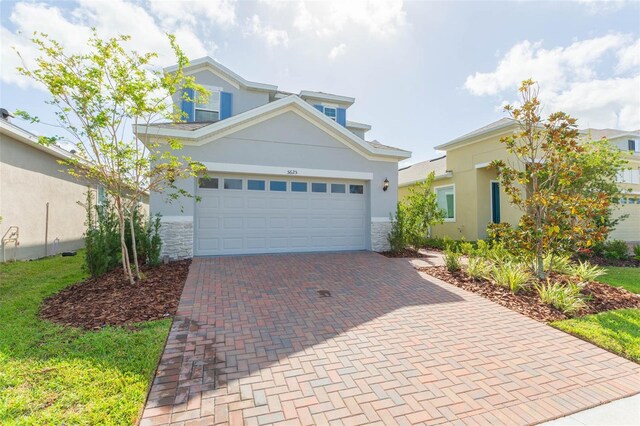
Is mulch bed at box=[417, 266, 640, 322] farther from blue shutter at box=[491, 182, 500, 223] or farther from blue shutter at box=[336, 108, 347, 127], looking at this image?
blue shutter at box=[336, 108, 347, 127]

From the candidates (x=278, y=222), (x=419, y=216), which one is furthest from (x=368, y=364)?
(x=419, y=216)

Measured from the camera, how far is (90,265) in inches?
281

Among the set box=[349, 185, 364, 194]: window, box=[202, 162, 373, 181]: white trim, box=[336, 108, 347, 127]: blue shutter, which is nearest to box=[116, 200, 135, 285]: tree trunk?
box=[202, 162, 373, 181]: white trim

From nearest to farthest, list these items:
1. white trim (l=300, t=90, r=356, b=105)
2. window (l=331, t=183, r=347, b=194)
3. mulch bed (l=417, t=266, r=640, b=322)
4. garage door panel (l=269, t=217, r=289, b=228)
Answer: mulch bed (l=417, t=266, r=640, b=322) → garage door panel (l=269, t=217, r=289, b=228) → window (l=331, t=183, r=347, b=194) → white trim (l=300, t=90, r=356, b=105)

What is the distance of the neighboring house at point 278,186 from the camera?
9.44 metres

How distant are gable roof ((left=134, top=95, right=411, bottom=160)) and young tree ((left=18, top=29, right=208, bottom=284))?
2145 mm

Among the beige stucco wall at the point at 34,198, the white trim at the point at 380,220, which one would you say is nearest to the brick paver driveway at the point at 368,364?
the white trim at the point at 380,220

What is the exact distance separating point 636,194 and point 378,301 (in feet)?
66.6

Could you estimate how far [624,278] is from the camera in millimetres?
8180

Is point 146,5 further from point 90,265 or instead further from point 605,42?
point 605,42

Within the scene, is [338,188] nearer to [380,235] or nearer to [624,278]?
[380,235]

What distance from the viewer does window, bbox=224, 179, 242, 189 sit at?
10.00 meters

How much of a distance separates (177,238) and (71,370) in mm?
6311

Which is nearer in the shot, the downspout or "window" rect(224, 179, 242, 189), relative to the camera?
"window" rect(224, 179, 242, 189)
